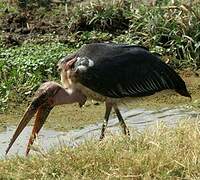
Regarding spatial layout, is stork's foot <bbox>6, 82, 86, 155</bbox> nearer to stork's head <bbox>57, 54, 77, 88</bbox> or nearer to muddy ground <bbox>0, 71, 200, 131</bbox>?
stork's head <bbox>57, 54, 77, 88</bbox>

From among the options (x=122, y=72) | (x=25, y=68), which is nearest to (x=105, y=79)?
(x=122, y=72)

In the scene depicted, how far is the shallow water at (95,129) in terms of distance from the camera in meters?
7.02

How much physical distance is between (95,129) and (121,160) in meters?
2.25

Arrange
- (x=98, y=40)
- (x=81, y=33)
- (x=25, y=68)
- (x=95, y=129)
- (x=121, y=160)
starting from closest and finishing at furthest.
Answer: (x=121, y=160) → (x=95, y=129) → (x=25, y=68) → (x=98, y=40) → (x=81, y=33)

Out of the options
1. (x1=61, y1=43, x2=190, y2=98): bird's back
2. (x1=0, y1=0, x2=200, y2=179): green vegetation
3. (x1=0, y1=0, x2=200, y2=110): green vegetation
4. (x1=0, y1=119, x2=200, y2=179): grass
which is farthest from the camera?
(x1=0, y1=0, x2=200, y2=110): green vegetation

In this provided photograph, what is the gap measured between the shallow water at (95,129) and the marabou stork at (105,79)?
0.34m

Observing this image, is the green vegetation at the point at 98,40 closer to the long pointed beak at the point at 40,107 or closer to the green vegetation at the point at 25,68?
the green vegetation at the point at 25,68

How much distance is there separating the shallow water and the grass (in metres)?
Result: 1.20

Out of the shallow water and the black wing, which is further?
the shallow water

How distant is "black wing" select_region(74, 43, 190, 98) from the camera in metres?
6.50

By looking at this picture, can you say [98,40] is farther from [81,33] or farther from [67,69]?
[67,69]

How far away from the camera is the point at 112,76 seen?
6570 millimetres

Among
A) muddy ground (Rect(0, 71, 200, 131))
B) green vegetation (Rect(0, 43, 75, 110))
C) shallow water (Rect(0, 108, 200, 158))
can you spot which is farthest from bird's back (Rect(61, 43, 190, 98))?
green vegetation (Rect(0, 43, 75, 110))

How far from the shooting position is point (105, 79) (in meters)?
6.50
